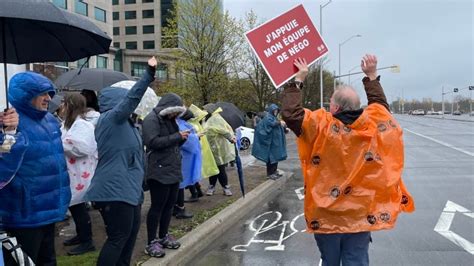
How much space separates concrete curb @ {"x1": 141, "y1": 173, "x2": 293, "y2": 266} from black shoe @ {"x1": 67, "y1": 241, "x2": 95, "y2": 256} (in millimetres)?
836

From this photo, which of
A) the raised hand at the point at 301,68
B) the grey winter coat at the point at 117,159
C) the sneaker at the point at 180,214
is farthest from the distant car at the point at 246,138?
the raised hand at the point at 301,68

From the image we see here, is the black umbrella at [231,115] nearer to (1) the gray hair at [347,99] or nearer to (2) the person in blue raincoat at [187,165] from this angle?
(2) the person in blue raincoat at [187,165]

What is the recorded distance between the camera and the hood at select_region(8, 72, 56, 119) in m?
3.25

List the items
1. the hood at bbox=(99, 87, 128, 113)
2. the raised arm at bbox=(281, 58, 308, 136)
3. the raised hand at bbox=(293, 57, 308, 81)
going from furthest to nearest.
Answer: the hood at bbox=(99, 87, 128, 113)
the raised hand at bbox=(293, 57, 308, 81)
the raised arm at bbox=(281, 58, 308, 136)

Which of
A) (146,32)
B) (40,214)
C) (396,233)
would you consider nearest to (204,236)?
(396,233)

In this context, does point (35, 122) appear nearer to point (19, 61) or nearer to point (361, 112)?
point (19, 61)

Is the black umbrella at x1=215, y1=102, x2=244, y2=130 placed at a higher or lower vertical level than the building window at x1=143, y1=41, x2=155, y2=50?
lower

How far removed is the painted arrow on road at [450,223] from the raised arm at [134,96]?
4.22 m

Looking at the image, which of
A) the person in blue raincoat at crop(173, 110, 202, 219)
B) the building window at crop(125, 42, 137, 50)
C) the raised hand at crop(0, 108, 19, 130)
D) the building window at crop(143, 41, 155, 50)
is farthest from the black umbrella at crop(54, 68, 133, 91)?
the building window at crop(125, 42, 137, 50)

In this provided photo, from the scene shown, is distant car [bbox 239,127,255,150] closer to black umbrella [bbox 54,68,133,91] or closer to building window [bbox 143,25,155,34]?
black umbrella [bbox 54,68,133,91]

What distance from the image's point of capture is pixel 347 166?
3.38 meters

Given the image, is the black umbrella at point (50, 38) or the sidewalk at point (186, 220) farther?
the sidewalk at point (186, 220)

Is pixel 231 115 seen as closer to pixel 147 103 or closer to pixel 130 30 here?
pixel 147 103

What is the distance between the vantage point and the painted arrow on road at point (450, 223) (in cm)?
582
